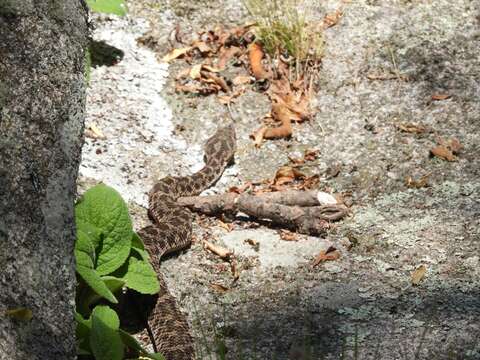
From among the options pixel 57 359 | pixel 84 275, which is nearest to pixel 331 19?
pixel 84 275

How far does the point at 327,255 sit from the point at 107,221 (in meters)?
2.06

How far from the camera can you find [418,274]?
6715 mm

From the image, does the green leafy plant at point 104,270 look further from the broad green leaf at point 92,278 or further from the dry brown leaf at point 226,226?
the dry brown leaf at point 226,226

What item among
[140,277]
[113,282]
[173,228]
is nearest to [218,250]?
[173,228]

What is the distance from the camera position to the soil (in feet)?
20.4

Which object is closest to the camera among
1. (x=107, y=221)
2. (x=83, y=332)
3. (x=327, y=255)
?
(x=83, y=332)

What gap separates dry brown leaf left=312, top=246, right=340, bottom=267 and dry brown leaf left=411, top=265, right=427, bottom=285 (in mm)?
629

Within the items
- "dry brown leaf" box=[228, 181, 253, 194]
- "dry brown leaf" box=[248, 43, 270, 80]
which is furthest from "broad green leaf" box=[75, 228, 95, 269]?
"dry brown leaf" box=[248, 43, 270, 80]

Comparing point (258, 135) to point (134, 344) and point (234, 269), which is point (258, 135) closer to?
point (234, 269)

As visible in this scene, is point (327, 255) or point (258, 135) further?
point (258, 135)

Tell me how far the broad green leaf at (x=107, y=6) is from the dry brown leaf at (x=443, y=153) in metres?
3.07

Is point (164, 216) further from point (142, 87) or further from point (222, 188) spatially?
point (142, 87)

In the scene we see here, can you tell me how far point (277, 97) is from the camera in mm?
9141

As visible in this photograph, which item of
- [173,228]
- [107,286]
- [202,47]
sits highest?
[107,286]
